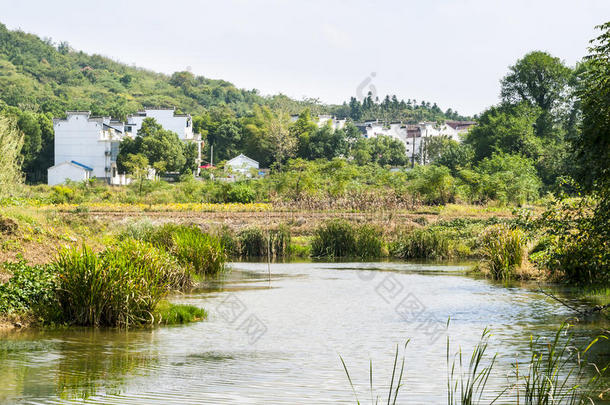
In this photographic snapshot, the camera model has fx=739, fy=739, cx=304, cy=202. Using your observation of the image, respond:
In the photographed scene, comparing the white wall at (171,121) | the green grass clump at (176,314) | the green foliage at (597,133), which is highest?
the white wall at (171,121)

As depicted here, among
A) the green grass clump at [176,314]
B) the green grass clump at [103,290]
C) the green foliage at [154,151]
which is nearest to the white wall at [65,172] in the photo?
the green foliage at [154,151]

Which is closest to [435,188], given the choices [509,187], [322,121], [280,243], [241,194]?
[509,187]

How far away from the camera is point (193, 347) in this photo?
454 inches

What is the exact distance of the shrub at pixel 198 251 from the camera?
2044 cm

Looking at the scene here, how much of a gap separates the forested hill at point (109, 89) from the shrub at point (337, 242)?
8584cm

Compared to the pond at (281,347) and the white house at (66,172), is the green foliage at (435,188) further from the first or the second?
the white house at (66,172)

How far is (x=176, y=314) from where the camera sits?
13.9 metres

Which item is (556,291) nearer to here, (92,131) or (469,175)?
(469,175)

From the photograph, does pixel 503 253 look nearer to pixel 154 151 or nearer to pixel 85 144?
pixel 154 151

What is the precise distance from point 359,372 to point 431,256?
67.0 feet

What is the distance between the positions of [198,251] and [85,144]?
2788 inches

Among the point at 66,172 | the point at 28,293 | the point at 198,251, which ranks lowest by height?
the point at 28,293

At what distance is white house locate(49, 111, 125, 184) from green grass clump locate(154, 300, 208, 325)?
247 feet

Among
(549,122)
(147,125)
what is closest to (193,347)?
(549,122)
